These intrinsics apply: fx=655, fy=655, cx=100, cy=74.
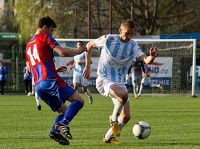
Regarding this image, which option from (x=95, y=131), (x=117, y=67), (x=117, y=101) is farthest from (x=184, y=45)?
(x=117, y=101)

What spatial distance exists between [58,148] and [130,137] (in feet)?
7.24

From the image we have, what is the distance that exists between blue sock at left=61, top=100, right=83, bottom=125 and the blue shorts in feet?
0.56

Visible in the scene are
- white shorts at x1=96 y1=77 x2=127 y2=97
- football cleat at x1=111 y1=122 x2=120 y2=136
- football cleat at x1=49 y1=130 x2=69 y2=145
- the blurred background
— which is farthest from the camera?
the blurred background

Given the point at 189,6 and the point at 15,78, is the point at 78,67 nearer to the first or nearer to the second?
the point at 15,78

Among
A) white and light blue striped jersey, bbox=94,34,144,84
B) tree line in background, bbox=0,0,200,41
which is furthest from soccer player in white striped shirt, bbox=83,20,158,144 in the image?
tree line in background, bbox=0,0,200,41

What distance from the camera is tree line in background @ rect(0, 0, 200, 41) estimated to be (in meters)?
49.5

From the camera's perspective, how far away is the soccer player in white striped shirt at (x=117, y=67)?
11398 mm

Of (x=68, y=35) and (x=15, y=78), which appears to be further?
(x=68, y=35)

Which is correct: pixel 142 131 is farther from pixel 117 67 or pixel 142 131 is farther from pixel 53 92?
pixel 53 92

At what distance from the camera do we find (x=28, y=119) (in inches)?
663

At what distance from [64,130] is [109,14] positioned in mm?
39439

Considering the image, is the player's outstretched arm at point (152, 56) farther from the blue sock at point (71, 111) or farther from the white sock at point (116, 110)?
the blue sock at point (71, 111)

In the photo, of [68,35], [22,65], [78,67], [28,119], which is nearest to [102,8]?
[68,35]

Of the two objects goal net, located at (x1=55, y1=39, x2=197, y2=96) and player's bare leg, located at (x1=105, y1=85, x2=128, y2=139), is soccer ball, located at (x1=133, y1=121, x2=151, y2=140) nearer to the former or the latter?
player's bare leg, located at (x1=105, y1=85, x2=128, y2=139)
